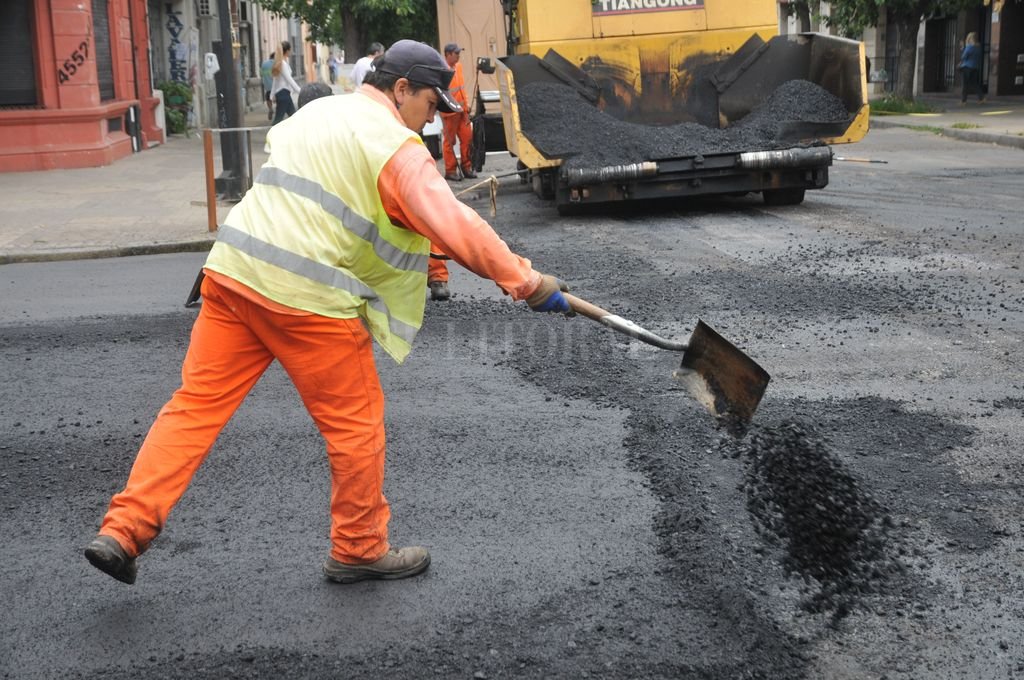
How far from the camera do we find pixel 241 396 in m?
3.65

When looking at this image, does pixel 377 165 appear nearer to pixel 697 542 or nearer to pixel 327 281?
pixel 327 281

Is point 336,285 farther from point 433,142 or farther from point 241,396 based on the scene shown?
point 433,142

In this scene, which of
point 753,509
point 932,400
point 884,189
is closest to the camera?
point 753,509

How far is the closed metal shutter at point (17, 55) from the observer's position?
59.4 ft

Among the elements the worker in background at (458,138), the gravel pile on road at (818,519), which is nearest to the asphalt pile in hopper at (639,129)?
the worker in background at (458,138)

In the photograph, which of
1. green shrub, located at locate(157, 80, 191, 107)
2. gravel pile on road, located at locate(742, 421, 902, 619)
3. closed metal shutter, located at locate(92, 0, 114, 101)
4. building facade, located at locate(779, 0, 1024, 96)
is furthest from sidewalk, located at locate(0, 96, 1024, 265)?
building facade, located at locate(779, 0, 1024, 96)

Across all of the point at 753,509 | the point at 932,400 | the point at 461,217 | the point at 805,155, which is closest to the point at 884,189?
the point at 805,155

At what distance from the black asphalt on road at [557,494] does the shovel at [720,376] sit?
1.26ft

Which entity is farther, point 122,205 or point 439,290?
point 122,205

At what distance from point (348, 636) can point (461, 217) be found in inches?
46.2

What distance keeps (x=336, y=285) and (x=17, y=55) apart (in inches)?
659

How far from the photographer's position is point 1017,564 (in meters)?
3.64

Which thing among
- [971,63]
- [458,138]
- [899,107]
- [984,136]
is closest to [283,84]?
[458,138]

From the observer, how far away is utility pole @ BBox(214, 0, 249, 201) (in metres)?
13.6
